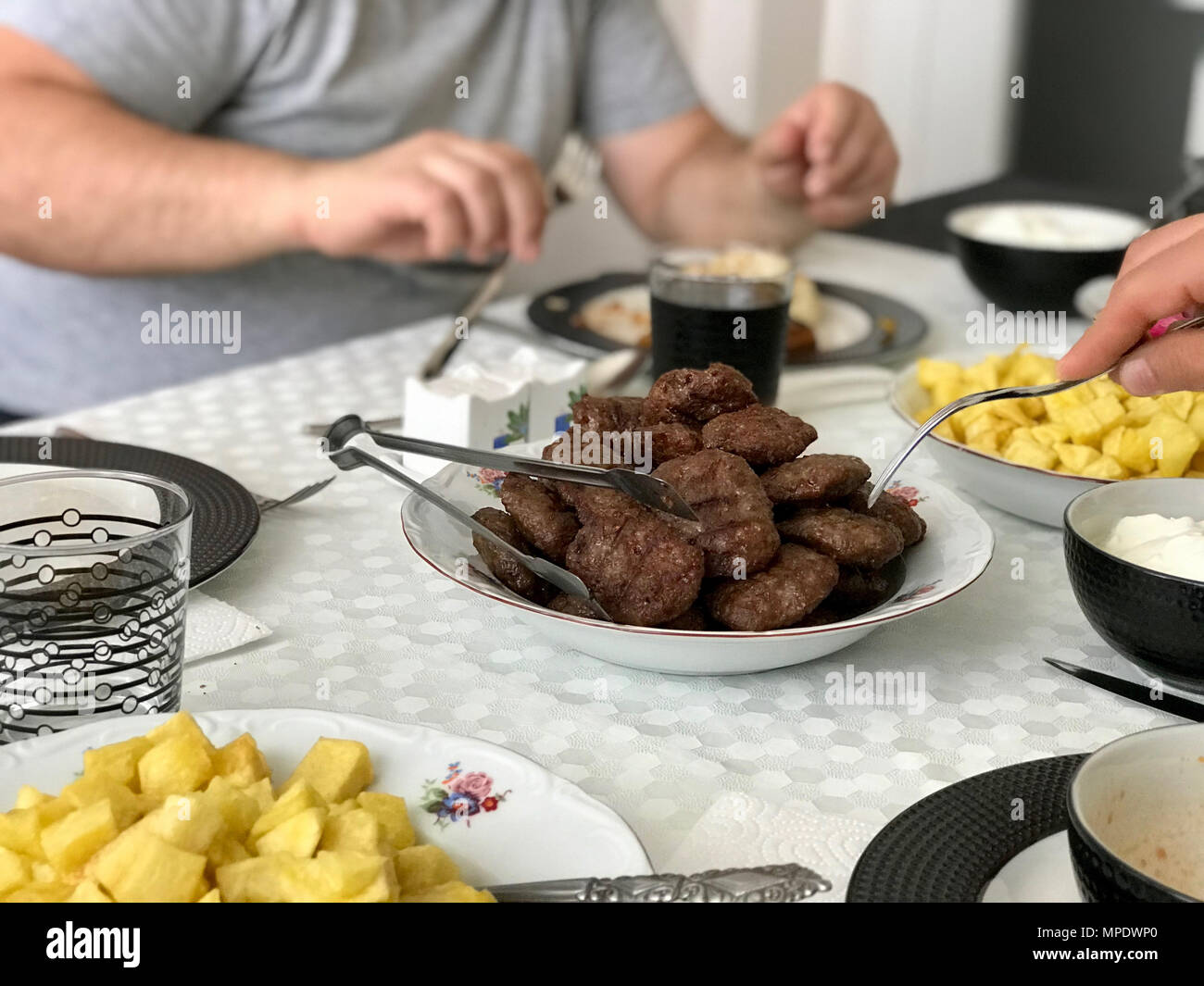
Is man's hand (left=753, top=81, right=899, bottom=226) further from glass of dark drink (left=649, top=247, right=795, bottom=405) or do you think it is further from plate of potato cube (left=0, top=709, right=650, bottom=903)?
plate of potato cube (left=0, top=709, right=650, bottom=903)

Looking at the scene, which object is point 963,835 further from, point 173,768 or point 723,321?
point 723,321

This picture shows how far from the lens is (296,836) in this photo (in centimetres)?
57

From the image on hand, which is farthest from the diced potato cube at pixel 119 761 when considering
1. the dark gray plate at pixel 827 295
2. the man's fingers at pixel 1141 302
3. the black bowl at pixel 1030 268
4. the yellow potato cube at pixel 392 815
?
the black bowl at pixel 1030 268

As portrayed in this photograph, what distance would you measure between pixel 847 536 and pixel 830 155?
1.14m

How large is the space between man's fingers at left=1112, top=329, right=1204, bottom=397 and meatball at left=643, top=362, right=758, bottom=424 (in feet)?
0.90

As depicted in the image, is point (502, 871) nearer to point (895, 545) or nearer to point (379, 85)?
point (895, 545)

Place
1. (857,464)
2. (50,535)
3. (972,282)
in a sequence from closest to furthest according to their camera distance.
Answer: (50,535) < (857,464) < (972,282)

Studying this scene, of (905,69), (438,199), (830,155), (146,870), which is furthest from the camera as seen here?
(905,69)

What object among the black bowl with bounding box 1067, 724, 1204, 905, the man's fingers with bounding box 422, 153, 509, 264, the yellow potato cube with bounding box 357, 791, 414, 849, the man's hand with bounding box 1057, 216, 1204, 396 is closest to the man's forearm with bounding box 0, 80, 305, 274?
the man's fingers with bounding box 422, 153, 509, 264

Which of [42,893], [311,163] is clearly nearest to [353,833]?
[42,893]

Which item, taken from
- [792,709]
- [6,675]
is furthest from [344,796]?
[792,709]

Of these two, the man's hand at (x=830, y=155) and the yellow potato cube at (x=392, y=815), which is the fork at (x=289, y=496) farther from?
the man's hand at (x=830, y=155)
